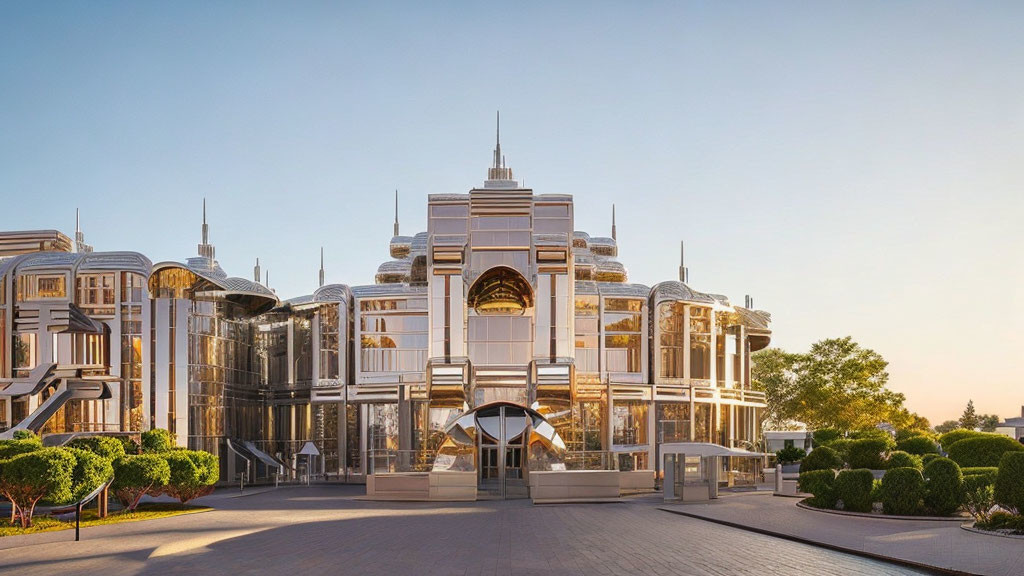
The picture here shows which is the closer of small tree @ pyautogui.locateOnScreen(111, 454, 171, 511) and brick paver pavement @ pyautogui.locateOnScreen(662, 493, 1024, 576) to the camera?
brick paver pavement @ pyautogui.locateOnScreen(662, 493, 1024, 576)

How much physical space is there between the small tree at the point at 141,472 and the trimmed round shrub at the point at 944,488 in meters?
22.8

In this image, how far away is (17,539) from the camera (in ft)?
84.9

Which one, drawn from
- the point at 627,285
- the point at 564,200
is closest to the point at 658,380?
the point at 627,285

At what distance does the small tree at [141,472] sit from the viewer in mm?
31375

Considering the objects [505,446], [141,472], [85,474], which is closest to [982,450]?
[505,446]

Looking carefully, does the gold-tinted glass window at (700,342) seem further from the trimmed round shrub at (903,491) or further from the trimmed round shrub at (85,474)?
the trimmed round shrub at (85,474)

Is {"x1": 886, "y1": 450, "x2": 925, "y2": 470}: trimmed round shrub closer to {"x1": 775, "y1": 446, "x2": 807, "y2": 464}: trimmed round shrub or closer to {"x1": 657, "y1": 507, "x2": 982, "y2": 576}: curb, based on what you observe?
{"x1": 657, "y1": 507, "x2": 982, "y2": 576}: curb

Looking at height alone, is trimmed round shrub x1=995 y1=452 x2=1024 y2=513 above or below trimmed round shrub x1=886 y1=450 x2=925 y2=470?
above

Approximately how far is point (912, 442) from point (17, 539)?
113 ft

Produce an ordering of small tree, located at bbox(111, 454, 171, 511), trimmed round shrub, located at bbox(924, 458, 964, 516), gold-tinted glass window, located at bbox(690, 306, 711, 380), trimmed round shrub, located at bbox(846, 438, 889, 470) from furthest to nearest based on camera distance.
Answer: gold-tinted glass window, located at bbox(690, 306, 711, 380) < trimmed round shrub, located at bbox(846, 438, 889, 470) < small tree, located at bbox(111, 454, 171, 511) < trimmed round shrub, located at bbox(924, 458, 964, 516)

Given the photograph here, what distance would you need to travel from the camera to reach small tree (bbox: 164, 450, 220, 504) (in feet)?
110

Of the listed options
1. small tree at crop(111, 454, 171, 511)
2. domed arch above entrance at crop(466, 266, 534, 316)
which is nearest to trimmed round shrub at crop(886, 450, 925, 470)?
domed arch above entrance at crop(466, 266, 534, 316)

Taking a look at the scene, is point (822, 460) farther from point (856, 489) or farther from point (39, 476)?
point (39, 476)

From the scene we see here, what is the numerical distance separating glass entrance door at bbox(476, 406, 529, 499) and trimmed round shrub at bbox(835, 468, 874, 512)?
1530 centimetres
